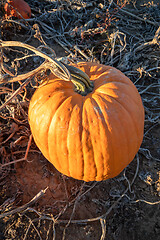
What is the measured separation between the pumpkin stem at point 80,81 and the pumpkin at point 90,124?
1 cm

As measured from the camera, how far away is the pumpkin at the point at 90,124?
1674 millimetres

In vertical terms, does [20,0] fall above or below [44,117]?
above

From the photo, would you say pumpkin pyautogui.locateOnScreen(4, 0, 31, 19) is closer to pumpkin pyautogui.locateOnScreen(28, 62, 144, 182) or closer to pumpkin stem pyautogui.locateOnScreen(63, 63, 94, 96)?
pumpkin pyautogui.locateOnScreen(28, 62, 144, 182)

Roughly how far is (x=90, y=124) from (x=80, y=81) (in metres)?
0.35

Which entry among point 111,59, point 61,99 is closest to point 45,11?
point 111,59

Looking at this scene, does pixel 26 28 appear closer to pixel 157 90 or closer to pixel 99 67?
pixel 99 67

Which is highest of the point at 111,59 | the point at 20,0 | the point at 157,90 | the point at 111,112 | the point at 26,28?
the point at 20,0

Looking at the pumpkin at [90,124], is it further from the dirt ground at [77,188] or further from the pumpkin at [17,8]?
the pumpkin at [17,8]

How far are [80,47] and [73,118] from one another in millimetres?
2011

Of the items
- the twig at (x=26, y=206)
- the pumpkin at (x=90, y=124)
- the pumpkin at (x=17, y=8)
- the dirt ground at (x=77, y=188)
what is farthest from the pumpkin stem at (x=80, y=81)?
the pumpkin at (x=17, y=8)

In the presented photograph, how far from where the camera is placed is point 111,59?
9.84 ft

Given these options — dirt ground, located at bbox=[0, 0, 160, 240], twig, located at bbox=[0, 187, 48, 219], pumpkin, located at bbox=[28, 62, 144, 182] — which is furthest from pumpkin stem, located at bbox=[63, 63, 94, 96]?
twig, located at bbox=[0, 187, 48, 219]

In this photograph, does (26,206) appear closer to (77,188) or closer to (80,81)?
(77,188)

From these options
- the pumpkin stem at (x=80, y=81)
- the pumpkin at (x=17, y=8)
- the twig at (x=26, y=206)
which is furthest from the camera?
the pumpkin at (x=17, y=8)
